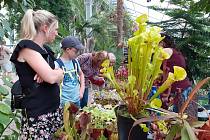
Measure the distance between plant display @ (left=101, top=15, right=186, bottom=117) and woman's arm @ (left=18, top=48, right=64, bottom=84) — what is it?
2.90ft

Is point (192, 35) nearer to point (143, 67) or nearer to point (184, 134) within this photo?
point (143, 67)

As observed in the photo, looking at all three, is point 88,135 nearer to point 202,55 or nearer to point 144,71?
point 144,71

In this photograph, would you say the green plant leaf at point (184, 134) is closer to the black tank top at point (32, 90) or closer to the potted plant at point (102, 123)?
the potted plant at point (102, 123)

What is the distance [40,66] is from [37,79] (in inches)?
3.7

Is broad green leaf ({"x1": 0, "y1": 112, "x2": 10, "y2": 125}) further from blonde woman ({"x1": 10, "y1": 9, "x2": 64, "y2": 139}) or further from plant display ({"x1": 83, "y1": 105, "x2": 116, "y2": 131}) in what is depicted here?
plant display ({"x1": 83, "y1": 105, "x2": 116, "y2": 131})

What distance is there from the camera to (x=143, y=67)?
3.84 feet

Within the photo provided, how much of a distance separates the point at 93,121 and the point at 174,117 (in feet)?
2.27

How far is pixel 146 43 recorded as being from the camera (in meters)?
1.15

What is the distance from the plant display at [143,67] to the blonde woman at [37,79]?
0.90 m

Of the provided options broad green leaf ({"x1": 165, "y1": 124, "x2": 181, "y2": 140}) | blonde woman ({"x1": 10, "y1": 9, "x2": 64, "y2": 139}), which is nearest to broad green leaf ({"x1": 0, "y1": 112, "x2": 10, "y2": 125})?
blonde woman ({"x1": 10, "y1": 9, "x2": 64, "y2": 139})

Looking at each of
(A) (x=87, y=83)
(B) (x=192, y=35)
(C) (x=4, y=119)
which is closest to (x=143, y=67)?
(C) (x=4, y=119)

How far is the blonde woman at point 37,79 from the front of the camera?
2027 mm

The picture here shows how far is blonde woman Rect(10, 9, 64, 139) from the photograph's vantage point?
2027mm

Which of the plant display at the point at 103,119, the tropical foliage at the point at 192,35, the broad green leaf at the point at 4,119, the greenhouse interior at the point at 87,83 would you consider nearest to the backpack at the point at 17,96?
the greenhouse interior at the point at 87,83
